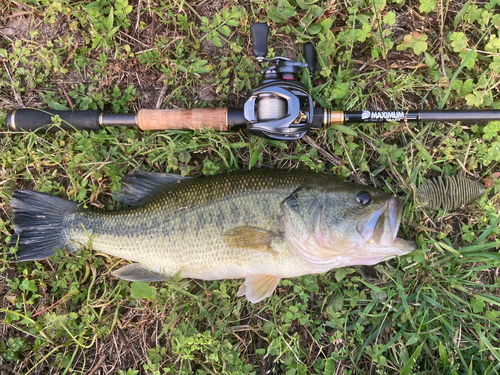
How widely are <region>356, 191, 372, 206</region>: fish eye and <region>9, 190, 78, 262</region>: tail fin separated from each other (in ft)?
7.39

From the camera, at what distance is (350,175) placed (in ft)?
8.84

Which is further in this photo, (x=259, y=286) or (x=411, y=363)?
(x=259, y=286)

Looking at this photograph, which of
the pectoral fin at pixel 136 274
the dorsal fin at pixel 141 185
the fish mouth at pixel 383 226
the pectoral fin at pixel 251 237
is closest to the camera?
the fish mouth at pixel 383 226

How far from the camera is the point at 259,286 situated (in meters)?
2.47

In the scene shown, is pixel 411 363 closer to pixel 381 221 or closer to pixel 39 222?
pixel 381 221

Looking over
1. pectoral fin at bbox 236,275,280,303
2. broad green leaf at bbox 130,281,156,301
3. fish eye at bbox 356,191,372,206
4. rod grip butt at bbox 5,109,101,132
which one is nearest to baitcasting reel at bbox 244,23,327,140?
fish eye at bbox 356,191,372,206

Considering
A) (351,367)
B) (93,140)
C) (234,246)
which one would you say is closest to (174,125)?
(93,140)

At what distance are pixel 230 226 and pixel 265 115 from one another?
0.84 meters

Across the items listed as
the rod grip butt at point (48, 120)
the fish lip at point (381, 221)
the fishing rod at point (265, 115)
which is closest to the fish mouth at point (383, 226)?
the fish lip at point (381, 221)

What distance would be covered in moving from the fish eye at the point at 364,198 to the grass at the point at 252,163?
1.42 ft

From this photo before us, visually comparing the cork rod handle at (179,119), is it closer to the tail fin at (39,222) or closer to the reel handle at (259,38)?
the reel handle at (259,38)

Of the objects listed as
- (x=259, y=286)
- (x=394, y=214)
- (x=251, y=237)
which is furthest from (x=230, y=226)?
(x=394, y=214)

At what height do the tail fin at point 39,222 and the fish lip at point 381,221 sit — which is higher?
the fish lip at point 381,221

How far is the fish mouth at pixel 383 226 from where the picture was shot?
7.09ft
